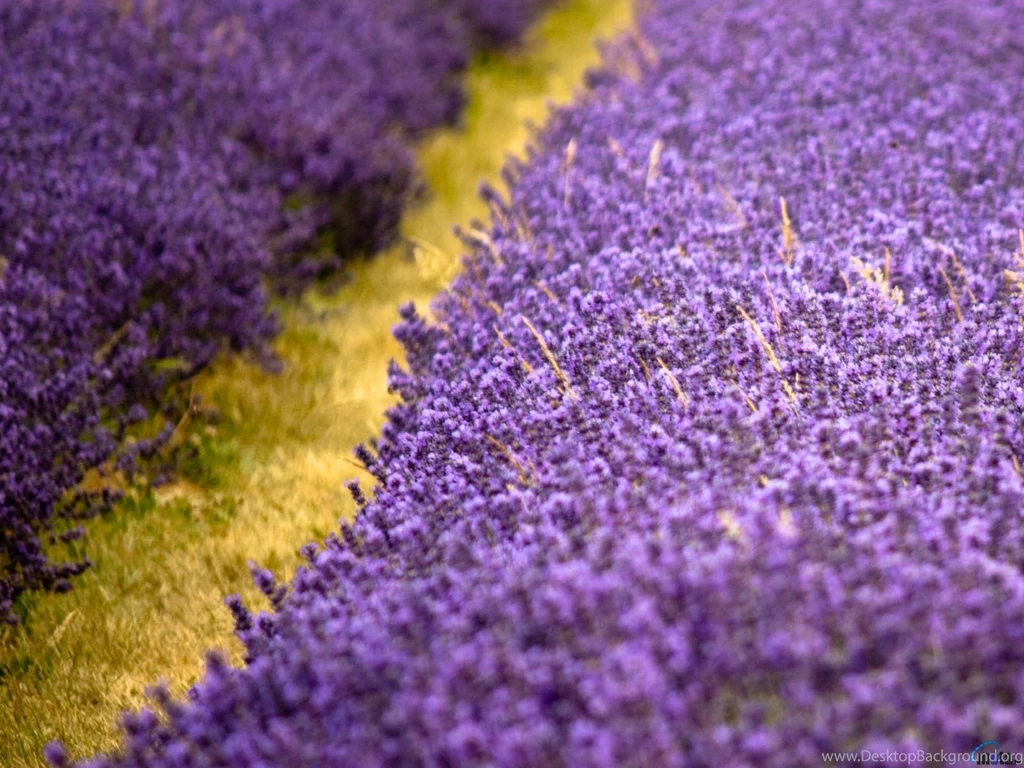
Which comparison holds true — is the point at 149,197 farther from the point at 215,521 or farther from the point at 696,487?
the point at 696,487

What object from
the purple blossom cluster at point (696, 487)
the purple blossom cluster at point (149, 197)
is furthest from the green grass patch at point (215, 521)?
the purple blossom cluster at point (696, 487)

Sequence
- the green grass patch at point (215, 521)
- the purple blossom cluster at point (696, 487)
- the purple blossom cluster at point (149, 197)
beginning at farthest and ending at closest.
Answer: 1. the purple blossom cluster at point (149, 197)
2. the green grass patch at point (215, 521)
3. the purple blossom cluster at point (696, 487)

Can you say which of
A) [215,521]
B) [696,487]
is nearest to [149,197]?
[215,521]

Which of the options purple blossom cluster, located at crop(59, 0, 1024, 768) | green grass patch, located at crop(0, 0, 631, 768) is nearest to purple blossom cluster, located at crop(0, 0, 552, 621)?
green grass patch, located at crop(0, 0, 631, 768)

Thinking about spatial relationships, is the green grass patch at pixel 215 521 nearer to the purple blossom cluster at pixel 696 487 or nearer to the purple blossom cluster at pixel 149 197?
the purple blossom cluster at pixel 149 197

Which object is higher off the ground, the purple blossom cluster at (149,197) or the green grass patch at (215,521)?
the purple blossom cluster at (149,197)
